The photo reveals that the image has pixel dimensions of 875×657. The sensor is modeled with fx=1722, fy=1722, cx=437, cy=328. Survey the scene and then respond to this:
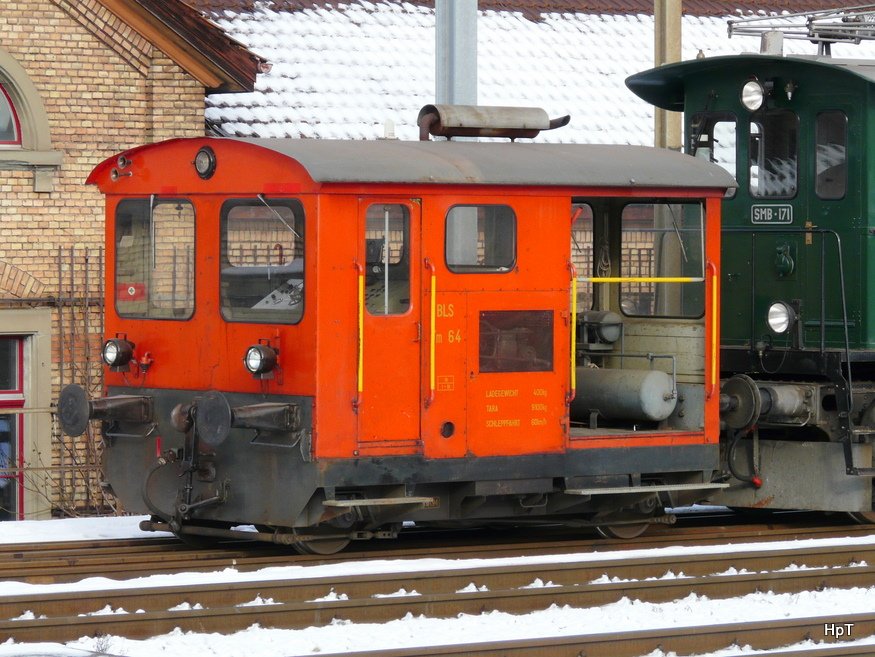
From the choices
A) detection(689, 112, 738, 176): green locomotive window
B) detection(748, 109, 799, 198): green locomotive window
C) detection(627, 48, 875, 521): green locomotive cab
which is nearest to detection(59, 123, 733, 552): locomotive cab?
detection(627, 48, 875, 521): green locomotive cab

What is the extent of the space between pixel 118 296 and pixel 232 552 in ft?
6.48

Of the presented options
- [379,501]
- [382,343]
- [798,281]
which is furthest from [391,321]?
[798,281]

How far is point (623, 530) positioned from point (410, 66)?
9882mm

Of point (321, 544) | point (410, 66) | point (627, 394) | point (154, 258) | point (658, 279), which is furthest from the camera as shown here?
point (410, 66)

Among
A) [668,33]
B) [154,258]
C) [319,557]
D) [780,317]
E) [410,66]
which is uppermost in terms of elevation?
[410,66]

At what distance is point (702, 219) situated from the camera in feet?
38.5

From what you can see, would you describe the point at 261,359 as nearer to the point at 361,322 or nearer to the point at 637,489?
the point at 361,322

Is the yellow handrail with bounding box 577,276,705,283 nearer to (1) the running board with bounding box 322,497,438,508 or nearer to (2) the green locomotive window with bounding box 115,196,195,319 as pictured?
(1) the running board with bounding box 322,497,438,508

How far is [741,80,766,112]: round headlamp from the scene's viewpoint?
13.1 m

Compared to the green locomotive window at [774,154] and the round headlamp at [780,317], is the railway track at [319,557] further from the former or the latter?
the green locomotive window at [774,154]

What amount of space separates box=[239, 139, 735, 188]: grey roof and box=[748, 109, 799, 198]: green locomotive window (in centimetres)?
136

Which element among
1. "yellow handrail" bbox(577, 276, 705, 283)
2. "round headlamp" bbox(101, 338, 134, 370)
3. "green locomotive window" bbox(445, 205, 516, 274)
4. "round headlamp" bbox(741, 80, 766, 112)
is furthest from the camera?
"round headlamp" bbox(741, 80, 766, 112)

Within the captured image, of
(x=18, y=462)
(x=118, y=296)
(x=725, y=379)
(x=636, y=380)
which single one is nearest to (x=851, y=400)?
(x=725, y=379)

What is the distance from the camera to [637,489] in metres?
11.4
